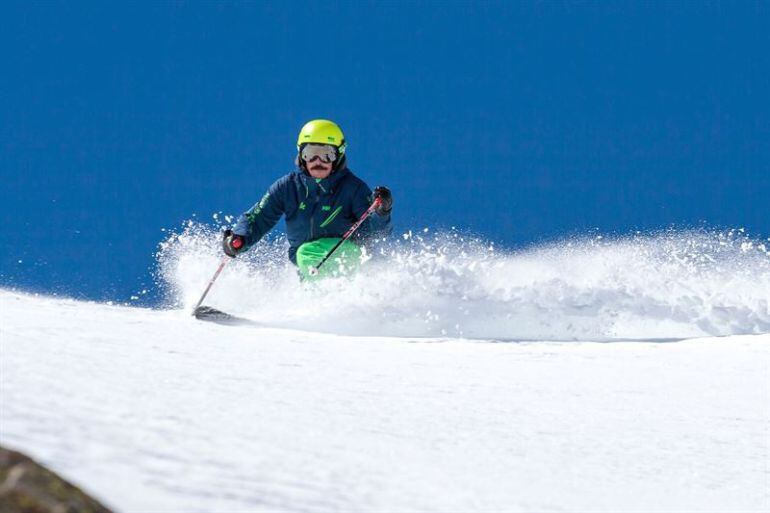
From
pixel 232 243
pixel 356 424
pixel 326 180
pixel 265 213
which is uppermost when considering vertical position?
pixel 326 180

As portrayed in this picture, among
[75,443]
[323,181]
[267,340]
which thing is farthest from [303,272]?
[75,443]

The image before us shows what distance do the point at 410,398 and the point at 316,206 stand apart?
4.85 metres

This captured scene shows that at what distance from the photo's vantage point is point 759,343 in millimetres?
6641

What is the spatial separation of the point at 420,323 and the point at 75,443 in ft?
17.5

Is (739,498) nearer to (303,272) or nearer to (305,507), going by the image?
(305,507)

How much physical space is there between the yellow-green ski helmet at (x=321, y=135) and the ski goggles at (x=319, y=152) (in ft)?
0.12

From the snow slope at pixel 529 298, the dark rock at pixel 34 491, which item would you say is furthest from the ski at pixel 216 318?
the dark rock at pixel 34 491

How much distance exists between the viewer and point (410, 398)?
372 cm

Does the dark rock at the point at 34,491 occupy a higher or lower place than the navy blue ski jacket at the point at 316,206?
lower

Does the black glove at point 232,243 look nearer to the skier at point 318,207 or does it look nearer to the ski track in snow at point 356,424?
the skier at point 318,207

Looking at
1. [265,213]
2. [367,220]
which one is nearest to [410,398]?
[367,220]

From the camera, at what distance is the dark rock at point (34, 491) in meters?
1.53

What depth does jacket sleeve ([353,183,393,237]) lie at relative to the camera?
830 centimetres

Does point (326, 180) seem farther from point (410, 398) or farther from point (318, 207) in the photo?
point (410, 398)
